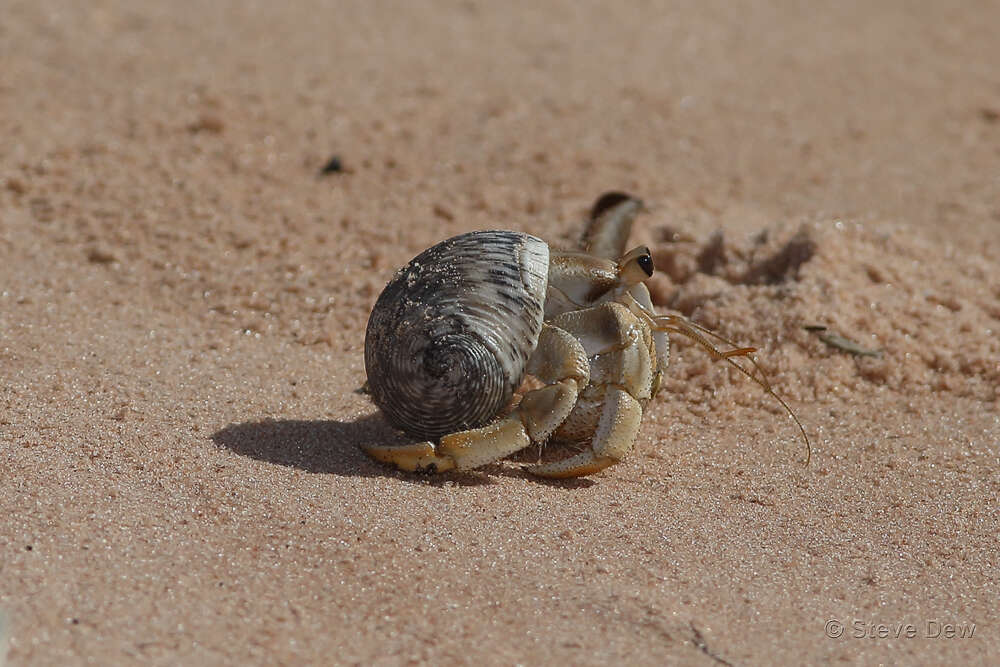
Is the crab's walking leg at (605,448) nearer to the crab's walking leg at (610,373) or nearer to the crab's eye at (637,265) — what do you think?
the crab's walking leg at (610,373)

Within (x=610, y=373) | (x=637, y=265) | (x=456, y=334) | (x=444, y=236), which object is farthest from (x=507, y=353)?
(x=444, y=236)

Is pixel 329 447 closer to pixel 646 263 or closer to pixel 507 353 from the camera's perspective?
pixel 507 353

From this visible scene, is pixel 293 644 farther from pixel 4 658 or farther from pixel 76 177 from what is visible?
pixel 76 177

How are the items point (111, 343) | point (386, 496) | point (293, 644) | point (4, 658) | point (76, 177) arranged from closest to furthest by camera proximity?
point (4, 658) → point (293, 644) → point (386, 496) → point (111, 343) → point (76, 177)

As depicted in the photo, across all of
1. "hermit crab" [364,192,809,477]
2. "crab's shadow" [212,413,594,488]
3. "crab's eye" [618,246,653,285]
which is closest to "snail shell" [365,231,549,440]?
"hermit crab" [364,192,809,477]

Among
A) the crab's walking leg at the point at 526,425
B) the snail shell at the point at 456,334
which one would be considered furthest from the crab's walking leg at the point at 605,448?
the snail shell at the point at 456,334

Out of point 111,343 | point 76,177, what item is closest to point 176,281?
point 111,343

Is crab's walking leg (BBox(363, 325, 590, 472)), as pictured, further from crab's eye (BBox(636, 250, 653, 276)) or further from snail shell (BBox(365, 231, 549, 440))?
crab's eye (BBox(636, 250, 653, 276))

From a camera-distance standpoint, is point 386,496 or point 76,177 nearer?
point 386,496
